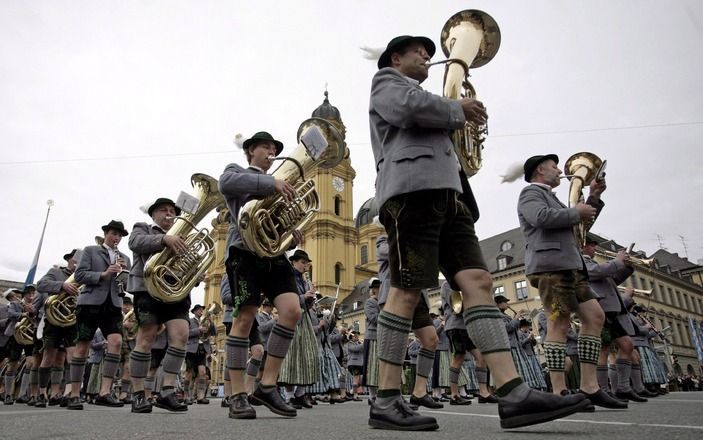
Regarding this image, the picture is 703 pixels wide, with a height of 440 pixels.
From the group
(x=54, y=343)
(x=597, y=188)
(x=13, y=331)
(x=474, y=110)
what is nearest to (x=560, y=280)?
(x=597, y=188)

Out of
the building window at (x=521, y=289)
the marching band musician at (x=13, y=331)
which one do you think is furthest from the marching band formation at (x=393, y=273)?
the building window at (x=521, y=289)

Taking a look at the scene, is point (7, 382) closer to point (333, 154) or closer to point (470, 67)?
point (333, 154)

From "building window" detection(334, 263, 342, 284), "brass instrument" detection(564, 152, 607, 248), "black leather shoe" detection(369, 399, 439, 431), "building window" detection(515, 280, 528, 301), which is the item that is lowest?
"black leather shoe" detection(369, 399, 439, 431)

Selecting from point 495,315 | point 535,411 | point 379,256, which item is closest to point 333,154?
point 379,256

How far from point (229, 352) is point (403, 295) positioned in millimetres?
2347

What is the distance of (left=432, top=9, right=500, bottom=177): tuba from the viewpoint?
12.0 feet

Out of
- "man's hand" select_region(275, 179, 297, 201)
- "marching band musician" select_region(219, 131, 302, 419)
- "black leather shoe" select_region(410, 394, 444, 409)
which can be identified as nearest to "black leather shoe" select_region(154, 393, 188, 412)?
"marching band musician" select_region(219, 131, 302, 419)

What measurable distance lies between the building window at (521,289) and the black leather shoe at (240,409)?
4230cm

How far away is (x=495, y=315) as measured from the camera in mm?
2762

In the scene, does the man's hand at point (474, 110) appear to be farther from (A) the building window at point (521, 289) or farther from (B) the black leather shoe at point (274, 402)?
(A) the building window at point (521, 289)

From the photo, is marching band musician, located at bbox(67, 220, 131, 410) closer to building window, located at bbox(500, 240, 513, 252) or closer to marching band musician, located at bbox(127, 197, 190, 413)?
marching band musician, located at bbox(127, 197, 190, 413)

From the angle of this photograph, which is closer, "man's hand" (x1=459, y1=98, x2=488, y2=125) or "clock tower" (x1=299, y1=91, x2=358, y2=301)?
"man's hand" (x1=459, y1=98, x2=488, y2=125)

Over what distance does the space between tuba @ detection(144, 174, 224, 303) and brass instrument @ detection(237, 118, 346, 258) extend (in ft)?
5.58

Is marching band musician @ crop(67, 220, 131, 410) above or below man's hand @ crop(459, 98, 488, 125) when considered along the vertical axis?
below
